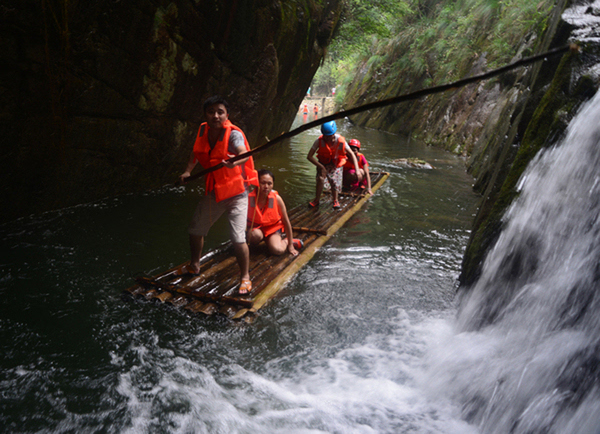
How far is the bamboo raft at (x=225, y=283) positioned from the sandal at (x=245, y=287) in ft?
0.13

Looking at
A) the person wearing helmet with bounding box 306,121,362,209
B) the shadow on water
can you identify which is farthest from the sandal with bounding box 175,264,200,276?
the person wearing helmet with bounding box 306,121,362,209

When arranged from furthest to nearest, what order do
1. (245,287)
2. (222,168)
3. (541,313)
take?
1. (245,287)
2. (222,168)
3. (541,313)

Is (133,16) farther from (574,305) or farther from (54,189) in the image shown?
(574,305)

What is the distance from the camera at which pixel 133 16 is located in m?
6.18

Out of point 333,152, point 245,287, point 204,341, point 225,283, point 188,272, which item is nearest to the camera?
point 204,341

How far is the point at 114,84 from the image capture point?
633 centimetres

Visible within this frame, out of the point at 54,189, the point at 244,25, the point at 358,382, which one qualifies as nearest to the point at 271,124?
the point at 244,25

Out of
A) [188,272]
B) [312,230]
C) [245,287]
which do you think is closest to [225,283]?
[245,287]

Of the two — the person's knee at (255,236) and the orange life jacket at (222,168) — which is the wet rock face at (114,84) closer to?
the orange life jacket at (222,168)

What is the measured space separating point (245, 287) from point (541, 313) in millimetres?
2567

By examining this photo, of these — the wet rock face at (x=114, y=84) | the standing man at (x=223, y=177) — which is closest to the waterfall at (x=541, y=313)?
the standing man at (x=223, y=177)

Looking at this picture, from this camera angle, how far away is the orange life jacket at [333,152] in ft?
24.2

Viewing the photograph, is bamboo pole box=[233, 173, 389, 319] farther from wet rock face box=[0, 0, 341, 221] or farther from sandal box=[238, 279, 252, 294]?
wet rock face box=[0, 0, 341, 221]

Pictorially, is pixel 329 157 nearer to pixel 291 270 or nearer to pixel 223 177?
pixel 291 270
